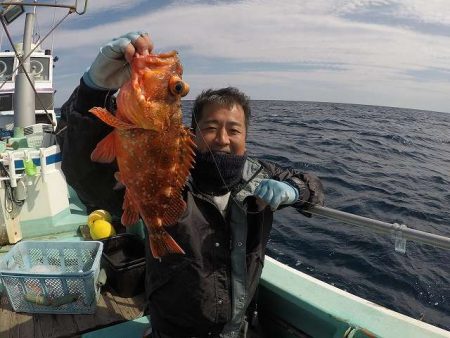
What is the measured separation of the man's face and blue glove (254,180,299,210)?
278 mm

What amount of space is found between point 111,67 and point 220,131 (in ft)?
2.63

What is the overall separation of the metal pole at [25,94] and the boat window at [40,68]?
455 centimetres

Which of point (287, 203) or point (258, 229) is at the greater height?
point (287, 203)

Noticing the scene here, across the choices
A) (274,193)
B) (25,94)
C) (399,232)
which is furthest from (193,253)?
(25,94)

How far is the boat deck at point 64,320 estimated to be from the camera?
3793 mm

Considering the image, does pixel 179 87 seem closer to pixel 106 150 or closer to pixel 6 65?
pixel 106 150

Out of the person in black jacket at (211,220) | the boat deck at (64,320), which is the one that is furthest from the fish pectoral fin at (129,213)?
the boat deck at (64,320)

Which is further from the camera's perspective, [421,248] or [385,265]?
[421,248]

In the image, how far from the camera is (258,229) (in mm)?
2611

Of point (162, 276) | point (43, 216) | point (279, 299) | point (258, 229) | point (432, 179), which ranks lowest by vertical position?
point (432, 179)

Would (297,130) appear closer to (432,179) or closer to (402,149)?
(402,149)

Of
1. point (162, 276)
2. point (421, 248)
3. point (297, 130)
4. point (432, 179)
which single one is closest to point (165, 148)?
point (162, 276)

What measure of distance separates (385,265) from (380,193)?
4358 millimetres

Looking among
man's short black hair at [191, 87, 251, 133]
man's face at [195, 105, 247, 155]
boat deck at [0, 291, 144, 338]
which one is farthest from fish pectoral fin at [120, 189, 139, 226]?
boat deck at [0, 291, 144, 338]
